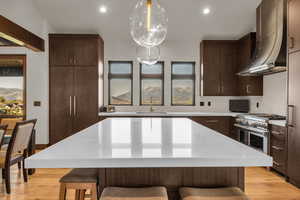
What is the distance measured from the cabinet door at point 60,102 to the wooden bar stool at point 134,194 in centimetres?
411

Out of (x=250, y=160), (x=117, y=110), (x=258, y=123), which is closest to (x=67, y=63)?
(x=117, y=110)

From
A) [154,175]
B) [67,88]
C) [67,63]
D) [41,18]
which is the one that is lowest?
[154,175]

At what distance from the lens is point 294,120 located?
3152 millimetres

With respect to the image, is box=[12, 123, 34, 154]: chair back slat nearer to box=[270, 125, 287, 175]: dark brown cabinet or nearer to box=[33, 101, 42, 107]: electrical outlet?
box=[33, 101, 42, 107]: electrical outlet

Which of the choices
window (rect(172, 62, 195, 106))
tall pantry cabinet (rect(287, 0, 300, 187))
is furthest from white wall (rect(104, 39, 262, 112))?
tall pantry cabinet (rect(287, 0, 300, 187))

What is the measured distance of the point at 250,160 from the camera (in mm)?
1091

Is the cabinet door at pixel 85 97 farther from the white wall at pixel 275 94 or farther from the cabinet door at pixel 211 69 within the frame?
the white wall at pixel 275 94

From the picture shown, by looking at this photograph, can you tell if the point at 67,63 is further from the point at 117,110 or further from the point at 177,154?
the point at 177,154

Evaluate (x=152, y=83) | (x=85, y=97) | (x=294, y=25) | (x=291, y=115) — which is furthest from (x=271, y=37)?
(x=85, y=97)

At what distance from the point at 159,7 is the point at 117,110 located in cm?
392

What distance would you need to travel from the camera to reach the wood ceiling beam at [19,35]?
140 inches

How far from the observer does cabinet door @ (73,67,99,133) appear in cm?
511

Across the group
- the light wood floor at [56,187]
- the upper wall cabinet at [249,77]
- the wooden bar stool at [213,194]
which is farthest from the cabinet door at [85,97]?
the wooden bar stool at [213,194]

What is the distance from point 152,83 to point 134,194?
4.66m
